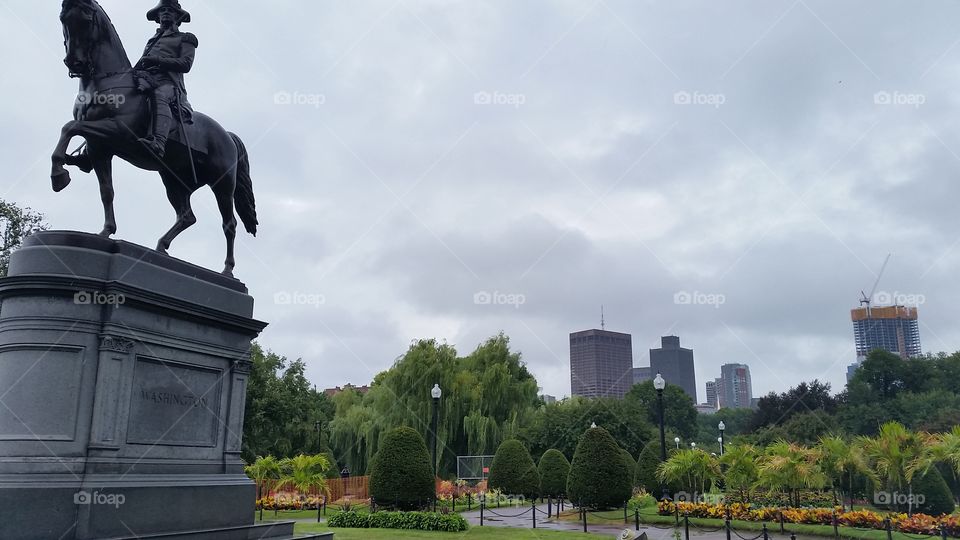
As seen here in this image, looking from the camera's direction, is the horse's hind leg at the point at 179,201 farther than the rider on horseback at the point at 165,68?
Yes

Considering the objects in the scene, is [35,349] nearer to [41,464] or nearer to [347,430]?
[41,464]

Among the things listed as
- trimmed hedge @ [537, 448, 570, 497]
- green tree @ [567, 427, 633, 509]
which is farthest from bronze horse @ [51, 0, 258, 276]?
trimmed hedge @ [537, 448, 570, 497]

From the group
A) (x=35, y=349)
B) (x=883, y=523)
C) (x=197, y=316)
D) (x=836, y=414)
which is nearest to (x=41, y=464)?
(x=35, y=349)

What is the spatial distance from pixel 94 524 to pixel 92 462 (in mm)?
714

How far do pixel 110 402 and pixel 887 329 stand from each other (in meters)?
214

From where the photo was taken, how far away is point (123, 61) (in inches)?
383

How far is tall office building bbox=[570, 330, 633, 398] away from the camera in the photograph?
460 feet

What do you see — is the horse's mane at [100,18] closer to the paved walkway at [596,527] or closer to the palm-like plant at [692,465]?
the paved walkway at [596,527]

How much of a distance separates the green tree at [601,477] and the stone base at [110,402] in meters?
16.7

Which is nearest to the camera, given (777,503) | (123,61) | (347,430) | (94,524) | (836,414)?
(94,524)

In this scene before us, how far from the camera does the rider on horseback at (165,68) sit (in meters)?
9.66

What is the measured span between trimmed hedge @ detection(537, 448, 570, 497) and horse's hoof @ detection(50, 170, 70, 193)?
2812 cm

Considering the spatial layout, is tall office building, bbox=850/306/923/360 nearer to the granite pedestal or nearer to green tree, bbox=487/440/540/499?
green tree, bbox=487/440/540/499

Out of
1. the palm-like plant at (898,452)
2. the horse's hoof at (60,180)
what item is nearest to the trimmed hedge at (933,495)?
the palm-like plant at (898,452)
